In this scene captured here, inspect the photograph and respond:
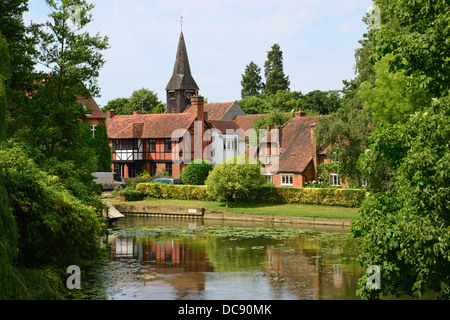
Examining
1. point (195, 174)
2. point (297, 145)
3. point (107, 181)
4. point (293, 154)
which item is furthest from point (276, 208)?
point (107, 181)

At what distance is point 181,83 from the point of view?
76.1 metres

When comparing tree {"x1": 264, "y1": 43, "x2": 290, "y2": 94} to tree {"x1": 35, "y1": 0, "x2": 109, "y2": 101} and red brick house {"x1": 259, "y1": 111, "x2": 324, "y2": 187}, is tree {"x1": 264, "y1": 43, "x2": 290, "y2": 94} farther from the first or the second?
tree {"x1": 35, "y1": 0, "x2": 109, "y2": 101}

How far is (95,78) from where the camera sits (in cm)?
3153

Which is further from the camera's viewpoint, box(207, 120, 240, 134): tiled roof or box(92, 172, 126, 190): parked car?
box(207, 120, 240, 134): tiled roof

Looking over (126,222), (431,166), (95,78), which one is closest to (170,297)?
→ (431,166)

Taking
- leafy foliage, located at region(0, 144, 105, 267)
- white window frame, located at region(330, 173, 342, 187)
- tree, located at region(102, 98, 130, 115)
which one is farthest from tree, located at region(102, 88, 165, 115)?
leafy foliage, located at region(0, 144, 105, 267)

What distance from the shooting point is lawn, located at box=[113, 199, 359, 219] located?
39.9 metres

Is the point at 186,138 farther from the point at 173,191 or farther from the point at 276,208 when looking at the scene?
the point at 276,208

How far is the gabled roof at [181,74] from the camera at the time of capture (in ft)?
250

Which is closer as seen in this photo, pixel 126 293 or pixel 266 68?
pixel 126 293

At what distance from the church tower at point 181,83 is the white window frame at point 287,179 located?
28.2 m

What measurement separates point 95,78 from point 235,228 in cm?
1405

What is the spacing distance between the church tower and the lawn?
96.3 ft
